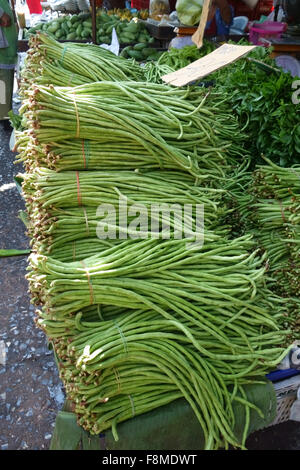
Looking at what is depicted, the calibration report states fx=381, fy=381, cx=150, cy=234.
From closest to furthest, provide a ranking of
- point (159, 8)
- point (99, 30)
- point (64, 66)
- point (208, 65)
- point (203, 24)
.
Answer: point (208, 65) < point (64, 66) < point (203, 24) < point (99, 30) < point (159, 8)

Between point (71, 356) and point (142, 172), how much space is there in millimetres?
956

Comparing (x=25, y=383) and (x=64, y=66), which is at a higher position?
(x=64, y=66)

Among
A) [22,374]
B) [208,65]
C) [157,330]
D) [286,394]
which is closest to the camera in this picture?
[157,330]

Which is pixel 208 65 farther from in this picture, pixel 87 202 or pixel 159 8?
pixel 159 8

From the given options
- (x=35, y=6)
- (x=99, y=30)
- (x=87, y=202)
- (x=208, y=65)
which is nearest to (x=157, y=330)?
(x=87, y=202)

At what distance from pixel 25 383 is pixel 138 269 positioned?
1.36 metres

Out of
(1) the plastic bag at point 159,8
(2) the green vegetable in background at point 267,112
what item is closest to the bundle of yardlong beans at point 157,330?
(2) the green vegetable in background at point 267,112

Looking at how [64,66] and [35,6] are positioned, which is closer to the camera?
[64,66]

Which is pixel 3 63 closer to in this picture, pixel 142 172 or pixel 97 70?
pixel 97 70

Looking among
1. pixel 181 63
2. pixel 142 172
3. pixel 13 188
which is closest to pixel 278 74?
pixel 181 63

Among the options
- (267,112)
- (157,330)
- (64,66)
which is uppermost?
(64,66)

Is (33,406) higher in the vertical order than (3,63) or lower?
lower

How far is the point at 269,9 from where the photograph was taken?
26.0ft

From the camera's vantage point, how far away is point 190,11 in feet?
16.9
